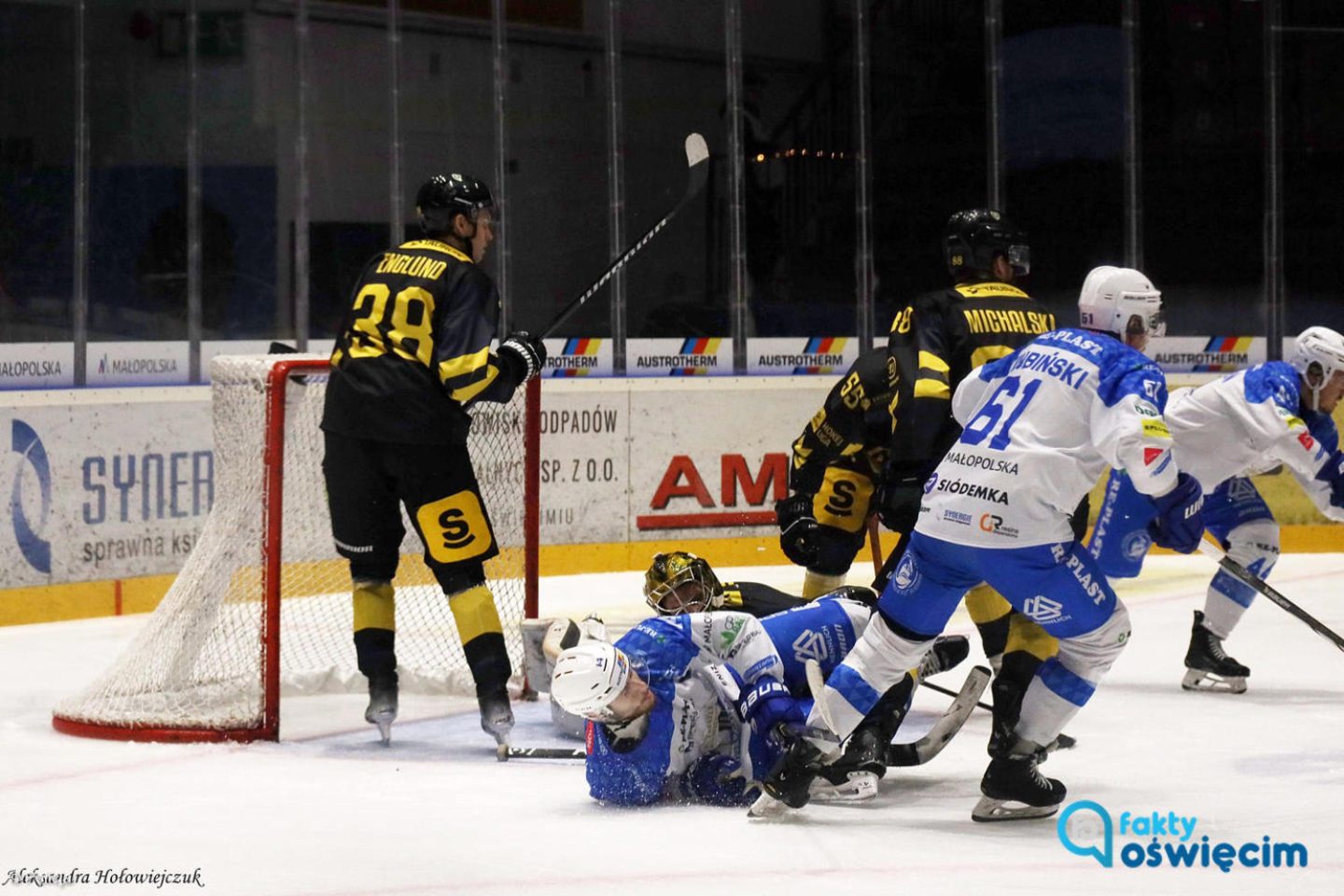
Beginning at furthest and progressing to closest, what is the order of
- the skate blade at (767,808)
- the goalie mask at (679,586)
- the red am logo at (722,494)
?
the red am logo at (722,494)
the goalie mask at (679,586)
the skate blade at (767,808)

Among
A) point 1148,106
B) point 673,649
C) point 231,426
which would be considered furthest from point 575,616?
point 1148,106

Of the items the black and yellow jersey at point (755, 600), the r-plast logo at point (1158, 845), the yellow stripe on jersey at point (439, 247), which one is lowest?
the r-plast logo at point (1158, 845)

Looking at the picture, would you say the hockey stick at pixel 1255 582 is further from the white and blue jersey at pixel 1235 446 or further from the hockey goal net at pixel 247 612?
the hockey goal net at pixel 247 612

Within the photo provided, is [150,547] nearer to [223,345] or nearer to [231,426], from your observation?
[223,345]

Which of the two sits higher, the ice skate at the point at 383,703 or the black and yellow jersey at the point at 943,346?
the black and yellow jersey at the point at 943,346

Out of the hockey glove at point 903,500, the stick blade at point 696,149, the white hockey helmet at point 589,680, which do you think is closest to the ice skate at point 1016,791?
the white hockey helmet at point 589,680

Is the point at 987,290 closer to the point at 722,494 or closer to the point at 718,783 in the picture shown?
the point at 718,783

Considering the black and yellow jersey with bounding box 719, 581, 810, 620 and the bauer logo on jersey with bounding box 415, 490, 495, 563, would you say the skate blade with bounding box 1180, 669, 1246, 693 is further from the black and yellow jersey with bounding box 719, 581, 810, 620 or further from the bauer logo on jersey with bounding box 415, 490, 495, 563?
the bauer logo on jersey with bounding box 415, 490, 495, 563

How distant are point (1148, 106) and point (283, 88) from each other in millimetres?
4247

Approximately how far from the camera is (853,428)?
15.1 feet

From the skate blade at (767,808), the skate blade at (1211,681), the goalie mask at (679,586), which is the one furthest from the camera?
the skate blade at (1211,681)

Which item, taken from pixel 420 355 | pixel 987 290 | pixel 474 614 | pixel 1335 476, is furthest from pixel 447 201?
pixel 1335 476

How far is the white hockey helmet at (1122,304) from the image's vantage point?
3379 mm

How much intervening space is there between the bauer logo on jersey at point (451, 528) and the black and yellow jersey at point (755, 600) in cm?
59
